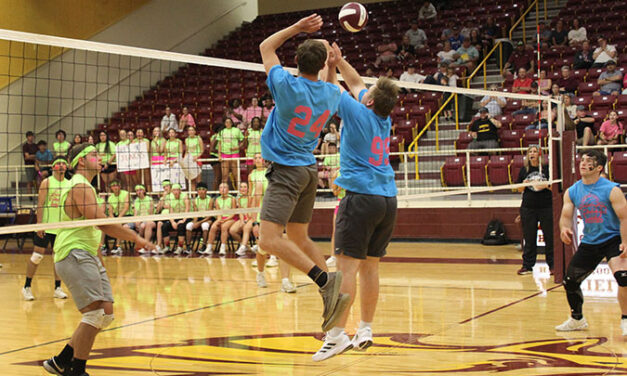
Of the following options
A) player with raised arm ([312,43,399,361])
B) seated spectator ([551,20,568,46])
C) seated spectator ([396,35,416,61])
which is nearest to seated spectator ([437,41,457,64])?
seated spectator ([396,35,416,61])

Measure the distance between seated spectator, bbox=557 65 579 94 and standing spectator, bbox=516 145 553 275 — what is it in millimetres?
6131

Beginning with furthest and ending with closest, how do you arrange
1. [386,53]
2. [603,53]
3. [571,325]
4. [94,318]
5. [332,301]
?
[386,53], [603,53], [571,325], [94,318], [332,301]

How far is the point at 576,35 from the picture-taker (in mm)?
17656

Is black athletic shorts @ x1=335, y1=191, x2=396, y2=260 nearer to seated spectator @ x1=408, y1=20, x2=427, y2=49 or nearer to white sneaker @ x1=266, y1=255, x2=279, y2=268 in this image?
white sneaker @ x1=266, y1=255, x2=279, y2=268

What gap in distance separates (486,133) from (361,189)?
415 inches

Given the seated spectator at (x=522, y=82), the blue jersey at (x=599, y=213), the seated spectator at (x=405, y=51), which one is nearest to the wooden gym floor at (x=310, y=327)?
the blue jersey at (x=599, y=213)

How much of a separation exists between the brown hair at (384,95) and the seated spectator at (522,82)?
11.3m

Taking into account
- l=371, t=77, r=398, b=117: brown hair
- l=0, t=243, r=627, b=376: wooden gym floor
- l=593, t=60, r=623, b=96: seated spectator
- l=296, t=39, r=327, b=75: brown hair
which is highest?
l=593, t=60, r=623, b=96: seated spectator

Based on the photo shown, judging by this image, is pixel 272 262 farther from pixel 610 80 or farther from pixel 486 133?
pixel 610 80

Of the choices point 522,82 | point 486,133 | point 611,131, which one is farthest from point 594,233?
point 522,82

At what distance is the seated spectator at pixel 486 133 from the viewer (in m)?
14.8

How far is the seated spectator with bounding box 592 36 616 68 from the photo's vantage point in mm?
15906

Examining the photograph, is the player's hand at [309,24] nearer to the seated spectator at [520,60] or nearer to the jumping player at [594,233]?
the jumping player at [594,233]

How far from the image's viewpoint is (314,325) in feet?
23.5
